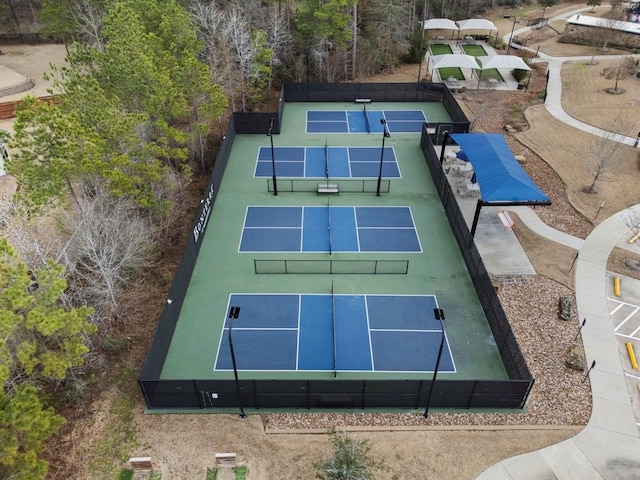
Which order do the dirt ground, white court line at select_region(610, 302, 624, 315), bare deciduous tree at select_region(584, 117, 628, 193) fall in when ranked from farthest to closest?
bare deciduous tree at select_region(584, 117, 628, 193), white court line at select_region(610, 302, 624, 315), the dirt ground

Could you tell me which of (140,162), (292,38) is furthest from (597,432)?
(292,38)

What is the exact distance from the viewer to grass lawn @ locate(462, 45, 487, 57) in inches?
1829

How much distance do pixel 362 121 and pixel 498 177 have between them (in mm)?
14777

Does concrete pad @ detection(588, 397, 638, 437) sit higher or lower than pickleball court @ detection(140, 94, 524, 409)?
lower

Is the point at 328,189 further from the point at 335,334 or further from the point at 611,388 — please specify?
the point at 611,388

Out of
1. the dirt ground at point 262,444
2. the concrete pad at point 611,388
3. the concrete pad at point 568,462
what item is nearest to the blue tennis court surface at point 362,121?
the dirt ground at point 262,444

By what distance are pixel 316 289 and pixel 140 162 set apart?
8972 millimetres

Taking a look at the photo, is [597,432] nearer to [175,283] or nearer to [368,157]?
[175,283]

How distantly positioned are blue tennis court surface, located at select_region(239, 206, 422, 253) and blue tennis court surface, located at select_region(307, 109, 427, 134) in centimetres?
1006

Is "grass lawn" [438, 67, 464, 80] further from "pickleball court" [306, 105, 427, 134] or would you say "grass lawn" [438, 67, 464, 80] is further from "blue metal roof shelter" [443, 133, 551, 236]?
"blue metal roof shelter" [443, 133, 551, 236]

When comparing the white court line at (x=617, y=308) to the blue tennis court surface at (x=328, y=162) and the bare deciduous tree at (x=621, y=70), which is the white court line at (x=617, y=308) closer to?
the blue tennis court surface at (x=328, y=162)

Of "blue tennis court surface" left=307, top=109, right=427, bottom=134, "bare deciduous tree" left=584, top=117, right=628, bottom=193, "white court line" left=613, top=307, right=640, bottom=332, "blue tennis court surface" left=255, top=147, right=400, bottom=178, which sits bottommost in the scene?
"white court line" left=613, top=307, right=640, bottom=332

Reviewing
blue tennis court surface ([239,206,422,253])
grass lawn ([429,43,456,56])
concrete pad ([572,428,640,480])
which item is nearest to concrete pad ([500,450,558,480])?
concrete pad ([572,428,640,480])

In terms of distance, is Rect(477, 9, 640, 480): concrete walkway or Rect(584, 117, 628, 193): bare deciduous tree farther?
Rect(584, 117, 628, 193): bare deciduous tree
